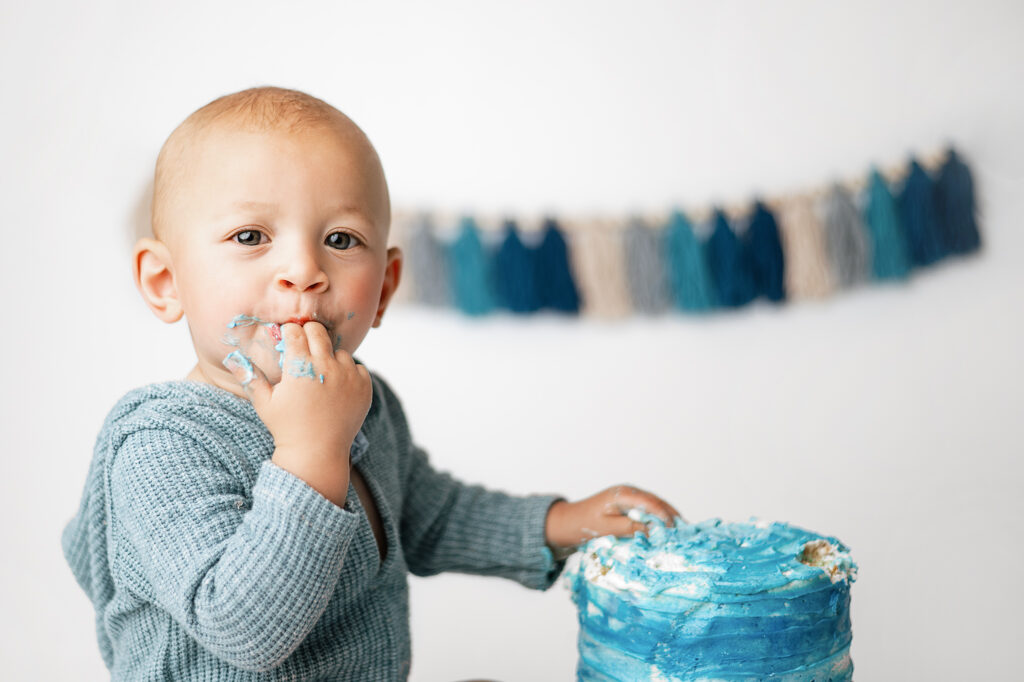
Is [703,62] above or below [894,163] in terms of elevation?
above

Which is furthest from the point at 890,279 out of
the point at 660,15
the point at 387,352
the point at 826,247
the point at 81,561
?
the point at 81,561

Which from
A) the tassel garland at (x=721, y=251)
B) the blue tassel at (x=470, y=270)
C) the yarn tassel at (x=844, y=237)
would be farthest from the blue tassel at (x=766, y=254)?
the blue tassel at (x=470, y=270)

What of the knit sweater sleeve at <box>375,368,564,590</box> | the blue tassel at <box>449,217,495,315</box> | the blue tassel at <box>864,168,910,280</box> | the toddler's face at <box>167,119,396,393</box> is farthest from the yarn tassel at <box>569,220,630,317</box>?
the toddler's face at <box>167,119,396,393</box>

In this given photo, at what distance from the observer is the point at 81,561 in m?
1.03

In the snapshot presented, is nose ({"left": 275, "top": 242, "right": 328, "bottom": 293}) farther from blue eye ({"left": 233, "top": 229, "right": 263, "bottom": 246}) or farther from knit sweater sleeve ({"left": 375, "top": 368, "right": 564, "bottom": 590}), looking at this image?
knit sweater sleeve ({"left": 375, "top": 368, "right": 564, "bottom": 590})

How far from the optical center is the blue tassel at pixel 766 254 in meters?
1.91

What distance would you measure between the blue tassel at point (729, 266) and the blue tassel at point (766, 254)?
2cm

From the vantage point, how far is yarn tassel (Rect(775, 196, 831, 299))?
75.8 inches

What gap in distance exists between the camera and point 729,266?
75.3 inches

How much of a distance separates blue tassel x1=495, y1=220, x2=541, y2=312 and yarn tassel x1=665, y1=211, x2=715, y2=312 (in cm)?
27

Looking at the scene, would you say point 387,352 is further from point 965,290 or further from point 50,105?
point 965,290

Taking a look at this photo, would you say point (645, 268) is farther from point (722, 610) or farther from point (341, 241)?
point (722, 610)

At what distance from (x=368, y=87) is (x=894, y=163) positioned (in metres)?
1.04

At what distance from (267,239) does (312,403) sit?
0.56 feet
